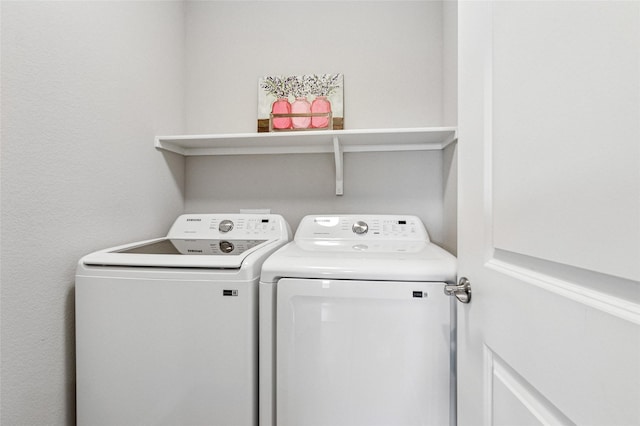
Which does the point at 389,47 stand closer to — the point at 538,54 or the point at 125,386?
the point at 538,54

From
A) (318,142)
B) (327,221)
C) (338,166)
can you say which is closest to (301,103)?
(318,142)

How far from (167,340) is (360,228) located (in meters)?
0.96

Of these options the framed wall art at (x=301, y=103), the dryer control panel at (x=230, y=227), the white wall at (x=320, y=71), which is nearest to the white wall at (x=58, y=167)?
the dryer control panel at (x=230, y=227)

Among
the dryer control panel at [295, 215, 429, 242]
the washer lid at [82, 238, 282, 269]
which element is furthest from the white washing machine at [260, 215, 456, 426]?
the dryer control panel at [295, 215, 429, 242]

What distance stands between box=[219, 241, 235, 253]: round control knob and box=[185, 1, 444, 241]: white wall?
0.46 meters

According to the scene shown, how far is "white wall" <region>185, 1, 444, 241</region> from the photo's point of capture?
1774 millimetres

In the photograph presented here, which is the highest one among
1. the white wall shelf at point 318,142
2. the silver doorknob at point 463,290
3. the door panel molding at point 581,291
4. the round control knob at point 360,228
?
the white wall shelf at point 318,142

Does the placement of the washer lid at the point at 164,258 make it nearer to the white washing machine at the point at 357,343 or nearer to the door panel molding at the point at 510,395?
the white washing machine at the point at 357,343

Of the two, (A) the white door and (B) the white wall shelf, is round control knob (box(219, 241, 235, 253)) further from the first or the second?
(A) the white door

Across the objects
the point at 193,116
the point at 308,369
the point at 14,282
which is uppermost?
the point at 193,116

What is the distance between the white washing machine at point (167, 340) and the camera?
1.00 metres

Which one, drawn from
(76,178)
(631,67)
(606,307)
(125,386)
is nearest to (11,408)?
(125,386)

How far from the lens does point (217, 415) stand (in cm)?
101

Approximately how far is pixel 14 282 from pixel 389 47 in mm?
1958
